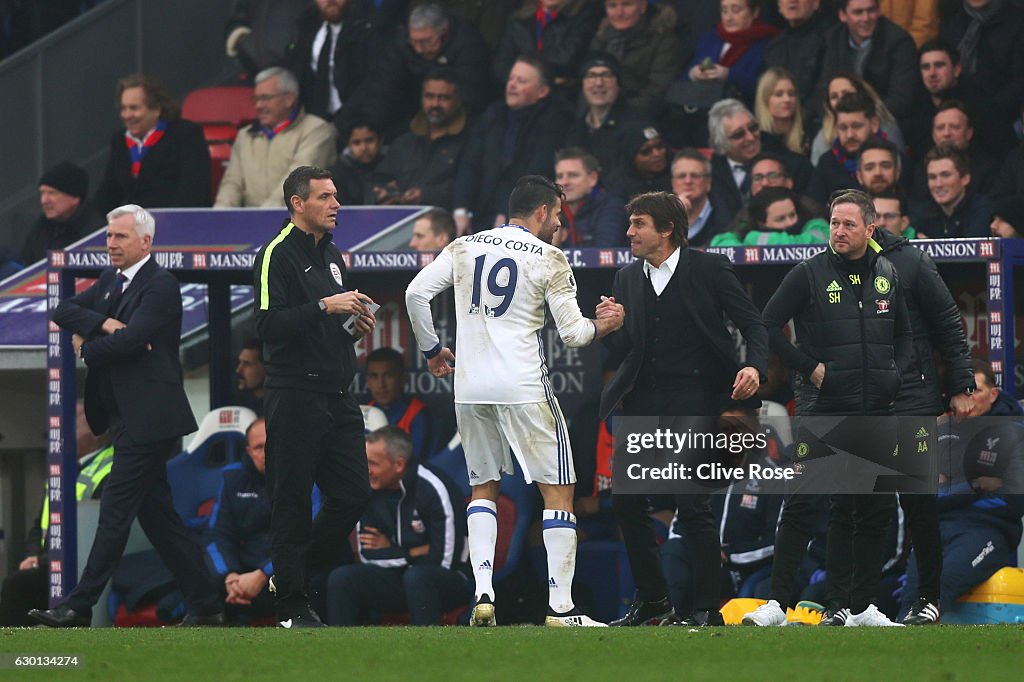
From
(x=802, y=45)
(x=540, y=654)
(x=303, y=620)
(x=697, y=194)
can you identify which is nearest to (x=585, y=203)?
(x=697, y=194)

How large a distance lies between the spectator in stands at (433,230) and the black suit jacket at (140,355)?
344cm

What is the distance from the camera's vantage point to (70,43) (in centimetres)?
1619

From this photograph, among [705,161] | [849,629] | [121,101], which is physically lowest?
[849,629]

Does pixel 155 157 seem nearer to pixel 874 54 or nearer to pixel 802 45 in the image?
pixel 802 45

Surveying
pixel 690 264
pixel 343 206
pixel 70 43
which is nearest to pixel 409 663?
pixel 690 264

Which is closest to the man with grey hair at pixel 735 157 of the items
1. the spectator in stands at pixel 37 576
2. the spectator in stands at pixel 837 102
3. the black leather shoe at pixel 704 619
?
the spectator in stands at pixel 837 102

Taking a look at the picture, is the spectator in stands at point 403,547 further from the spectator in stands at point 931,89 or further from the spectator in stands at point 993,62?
the spectator in stands at point 993,62

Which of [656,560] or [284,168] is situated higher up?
[284,168]

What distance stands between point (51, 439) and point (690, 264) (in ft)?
12.7

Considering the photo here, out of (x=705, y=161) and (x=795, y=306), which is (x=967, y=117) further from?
(x=795, y=306)

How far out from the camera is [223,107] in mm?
15672

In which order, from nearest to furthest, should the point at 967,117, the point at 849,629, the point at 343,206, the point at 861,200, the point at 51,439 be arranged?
the point at 849,629, the point at 861,200, the point at 51,439, the point at 967,117, the point at 343,206

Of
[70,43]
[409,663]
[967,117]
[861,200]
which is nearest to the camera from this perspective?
[409,663]

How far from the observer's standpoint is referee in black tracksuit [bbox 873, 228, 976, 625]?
811 centimetres
